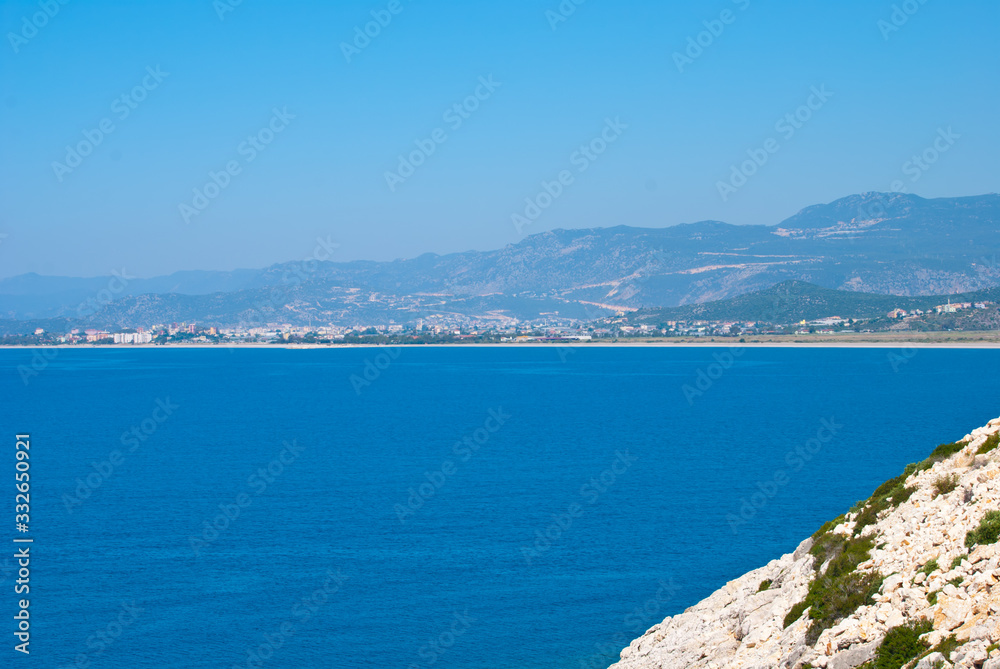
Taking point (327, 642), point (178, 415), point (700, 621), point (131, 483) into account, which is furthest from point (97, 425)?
point (700, 621)

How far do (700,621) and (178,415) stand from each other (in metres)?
72.0

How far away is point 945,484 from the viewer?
17312 millimetres

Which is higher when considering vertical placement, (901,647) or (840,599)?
(840,599)

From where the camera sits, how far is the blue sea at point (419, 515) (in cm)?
2703

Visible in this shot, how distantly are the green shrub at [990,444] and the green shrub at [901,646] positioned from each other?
21.1ft

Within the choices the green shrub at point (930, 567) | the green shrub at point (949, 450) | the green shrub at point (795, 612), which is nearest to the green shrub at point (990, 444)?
the green shrub at point (949, 450)

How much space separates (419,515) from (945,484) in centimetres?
2677

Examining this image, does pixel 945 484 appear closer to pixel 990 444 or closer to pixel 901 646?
pixel 990 444

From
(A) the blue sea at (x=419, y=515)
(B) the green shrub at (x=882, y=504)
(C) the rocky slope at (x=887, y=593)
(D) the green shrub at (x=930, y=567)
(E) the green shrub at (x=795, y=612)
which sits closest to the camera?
(C) the rocky slope at (x=887, y=593)

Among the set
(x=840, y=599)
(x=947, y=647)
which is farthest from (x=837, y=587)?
(x=947, y=647)

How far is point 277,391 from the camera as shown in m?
111

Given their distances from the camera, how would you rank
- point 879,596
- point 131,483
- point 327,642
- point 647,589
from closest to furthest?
1. point 879,596
2. point 327,642
3. point 647,589
4. point 131,483

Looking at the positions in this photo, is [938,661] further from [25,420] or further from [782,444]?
[25,420]

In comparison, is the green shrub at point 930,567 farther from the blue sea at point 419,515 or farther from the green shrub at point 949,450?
the blue sea at point 419,515
